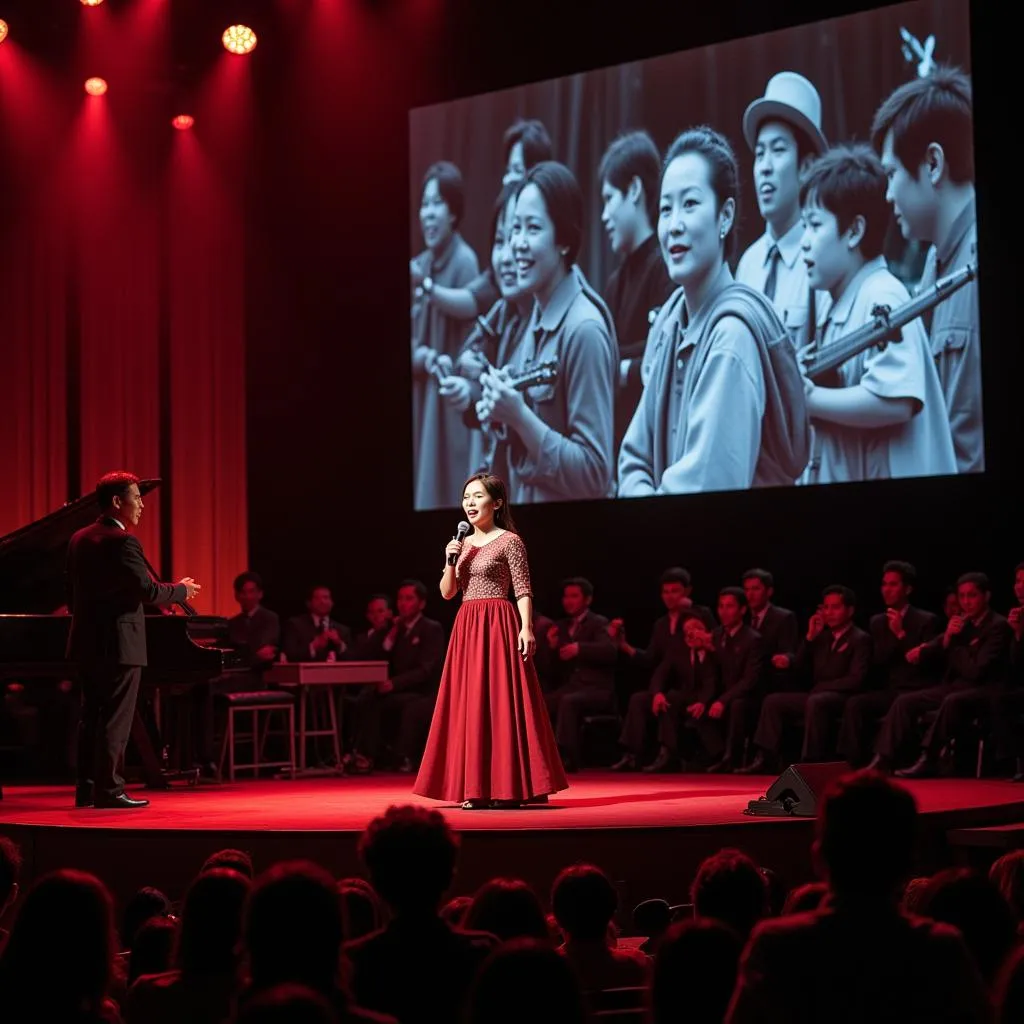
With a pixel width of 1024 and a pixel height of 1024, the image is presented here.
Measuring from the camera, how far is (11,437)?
10.8m

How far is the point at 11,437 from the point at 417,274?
3331 millimetres

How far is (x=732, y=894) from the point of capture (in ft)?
9.04

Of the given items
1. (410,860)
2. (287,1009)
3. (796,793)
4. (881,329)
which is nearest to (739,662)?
(881,329)

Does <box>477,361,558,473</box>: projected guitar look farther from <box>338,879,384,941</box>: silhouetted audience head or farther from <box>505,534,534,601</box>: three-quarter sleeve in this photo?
<box>338,879,384,941</box>: silhouetted audience head

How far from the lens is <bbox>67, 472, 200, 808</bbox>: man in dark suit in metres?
6.52

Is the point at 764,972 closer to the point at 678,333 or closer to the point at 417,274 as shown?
the point at 678,333

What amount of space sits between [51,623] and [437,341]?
Answer: 3.92m

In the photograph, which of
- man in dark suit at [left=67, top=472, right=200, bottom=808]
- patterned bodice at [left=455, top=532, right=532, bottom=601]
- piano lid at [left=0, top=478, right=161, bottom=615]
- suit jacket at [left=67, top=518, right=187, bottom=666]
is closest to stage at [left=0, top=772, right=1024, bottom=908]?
man in dark suit at [left=67, top=472, right=200, bottom=808]

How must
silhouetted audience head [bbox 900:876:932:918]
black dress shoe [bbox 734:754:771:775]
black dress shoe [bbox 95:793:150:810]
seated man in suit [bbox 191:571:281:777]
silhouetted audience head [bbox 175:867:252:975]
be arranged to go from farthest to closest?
seated man in suit [bbox 191:571:281:777] < black dress shoe [bbox 734:754:771:775] < black dress shoe [bbox 95:793:150:810] < silhouetted audience head [bbox 900:876:932:918] < silhouetted audience head [bbox 175:867:252:975]

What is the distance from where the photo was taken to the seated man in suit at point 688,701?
8641 millimetres

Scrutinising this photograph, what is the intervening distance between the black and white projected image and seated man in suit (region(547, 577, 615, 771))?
79cm

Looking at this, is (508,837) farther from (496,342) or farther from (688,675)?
(496,342)

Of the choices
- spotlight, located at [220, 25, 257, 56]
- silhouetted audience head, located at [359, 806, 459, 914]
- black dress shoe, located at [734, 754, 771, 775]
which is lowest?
black dress shoe, located at [734, 754, 771, 775]

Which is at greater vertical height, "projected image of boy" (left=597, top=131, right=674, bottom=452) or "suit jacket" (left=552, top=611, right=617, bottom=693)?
"projected image of boy" (left=597, top=131, right=674, bottom=452)
